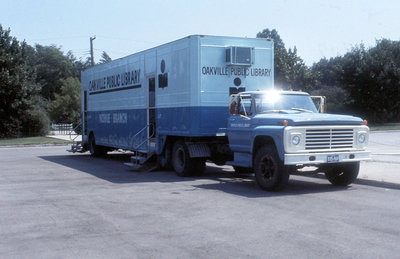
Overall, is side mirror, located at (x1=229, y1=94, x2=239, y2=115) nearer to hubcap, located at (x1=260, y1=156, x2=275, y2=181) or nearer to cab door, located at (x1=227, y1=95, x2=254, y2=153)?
cab door, located at (x1=227, y1=95, x2=254, y2=153)

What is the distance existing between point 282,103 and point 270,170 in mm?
2018

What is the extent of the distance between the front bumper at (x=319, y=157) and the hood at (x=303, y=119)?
2.13 feet

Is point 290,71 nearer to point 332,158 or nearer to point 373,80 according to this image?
point 373,80

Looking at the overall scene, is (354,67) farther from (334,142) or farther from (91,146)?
(334,142)

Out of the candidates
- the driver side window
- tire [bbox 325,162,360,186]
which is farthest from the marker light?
the driver side window

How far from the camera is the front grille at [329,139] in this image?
1054 cm

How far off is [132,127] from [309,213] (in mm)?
9724

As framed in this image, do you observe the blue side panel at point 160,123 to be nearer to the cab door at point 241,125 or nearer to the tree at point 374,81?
the cab door at point 241,125

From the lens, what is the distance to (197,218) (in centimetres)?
810

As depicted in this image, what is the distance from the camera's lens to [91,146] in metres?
22.0

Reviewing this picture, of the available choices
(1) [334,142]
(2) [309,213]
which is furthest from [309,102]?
(2) [309,213]

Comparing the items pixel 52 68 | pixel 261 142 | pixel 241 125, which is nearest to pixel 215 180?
pixel 241 125

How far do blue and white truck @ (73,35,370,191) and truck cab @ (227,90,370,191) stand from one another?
0.02 metres

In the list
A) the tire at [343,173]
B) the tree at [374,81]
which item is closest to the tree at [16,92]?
the tree at [374,81]
